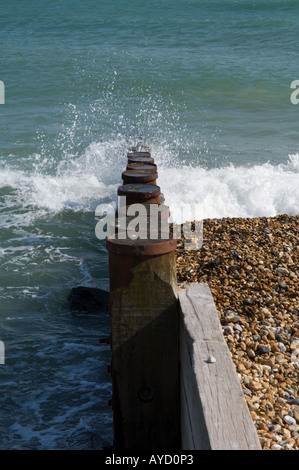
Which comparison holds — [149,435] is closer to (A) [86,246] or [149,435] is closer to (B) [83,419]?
(B) [83,419]

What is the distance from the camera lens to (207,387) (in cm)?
278

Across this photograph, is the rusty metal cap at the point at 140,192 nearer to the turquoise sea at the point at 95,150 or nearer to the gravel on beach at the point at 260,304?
the gravel on beach at the point at 260,304

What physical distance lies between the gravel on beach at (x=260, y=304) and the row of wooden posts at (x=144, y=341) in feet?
1.60

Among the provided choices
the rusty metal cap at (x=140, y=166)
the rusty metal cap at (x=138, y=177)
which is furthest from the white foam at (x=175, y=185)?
the rusty metal cap at (x=138, y=177)

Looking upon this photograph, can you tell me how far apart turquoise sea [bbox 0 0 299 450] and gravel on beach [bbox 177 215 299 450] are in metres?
1.25

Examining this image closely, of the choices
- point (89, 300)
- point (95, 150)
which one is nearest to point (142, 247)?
point (89, 300)

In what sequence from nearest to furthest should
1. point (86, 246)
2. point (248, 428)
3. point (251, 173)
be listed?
point (248, 428) < point (86, 246) < point (251, 173)

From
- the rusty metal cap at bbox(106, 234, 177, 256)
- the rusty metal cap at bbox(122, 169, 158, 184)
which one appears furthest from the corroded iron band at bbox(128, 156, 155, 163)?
the rusty metal cap at bbox(106, 234, 177, 256)

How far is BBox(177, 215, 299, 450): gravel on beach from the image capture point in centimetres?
351

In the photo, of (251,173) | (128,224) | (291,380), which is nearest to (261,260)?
(291,380)

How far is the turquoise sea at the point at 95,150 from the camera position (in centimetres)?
564

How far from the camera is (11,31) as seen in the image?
30172 millimetres

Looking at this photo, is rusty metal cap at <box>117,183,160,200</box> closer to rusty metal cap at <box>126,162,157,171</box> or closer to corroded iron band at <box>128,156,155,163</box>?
rusty metal cap at <box>126,162,157,171</box>
